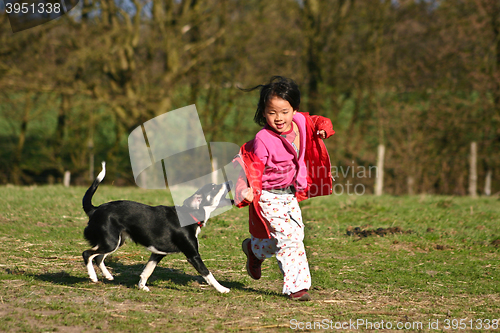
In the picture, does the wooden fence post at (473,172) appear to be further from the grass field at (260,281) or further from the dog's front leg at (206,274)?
the dog's front leg at (206,274)

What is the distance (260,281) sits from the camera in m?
4.75

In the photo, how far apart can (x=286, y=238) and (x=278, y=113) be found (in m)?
1.01

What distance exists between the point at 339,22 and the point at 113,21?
7523mm

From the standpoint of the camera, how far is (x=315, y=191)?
179 inches

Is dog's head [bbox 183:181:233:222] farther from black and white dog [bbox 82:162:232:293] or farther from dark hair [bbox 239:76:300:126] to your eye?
dark hair [bbox 239:76:300:126]

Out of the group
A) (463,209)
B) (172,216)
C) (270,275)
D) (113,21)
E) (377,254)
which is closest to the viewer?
(172,216)

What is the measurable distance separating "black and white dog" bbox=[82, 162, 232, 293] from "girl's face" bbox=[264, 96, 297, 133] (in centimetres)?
71

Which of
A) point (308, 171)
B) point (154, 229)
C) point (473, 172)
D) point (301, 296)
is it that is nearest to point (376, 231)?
point (308, 171)

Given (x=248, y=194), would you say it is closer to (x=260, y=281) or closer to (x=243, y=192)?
(x=243, y=192)

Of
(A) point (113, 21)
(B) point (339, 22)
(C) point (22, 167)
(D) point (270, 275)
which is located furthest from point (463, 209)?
(C) point (22, 167)

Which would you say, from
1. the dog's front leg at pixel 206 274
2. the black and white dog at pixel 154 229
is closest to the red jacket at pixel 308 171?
the black and white dog at pixel 154 229

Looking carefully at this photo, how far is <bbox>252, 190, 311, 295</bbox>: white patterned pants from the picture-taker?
4.04 metres

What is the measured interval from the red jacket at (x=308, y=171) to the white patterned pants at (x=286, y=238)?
7cm

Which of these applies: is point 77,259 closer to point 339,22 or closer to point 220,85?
point 220,85
